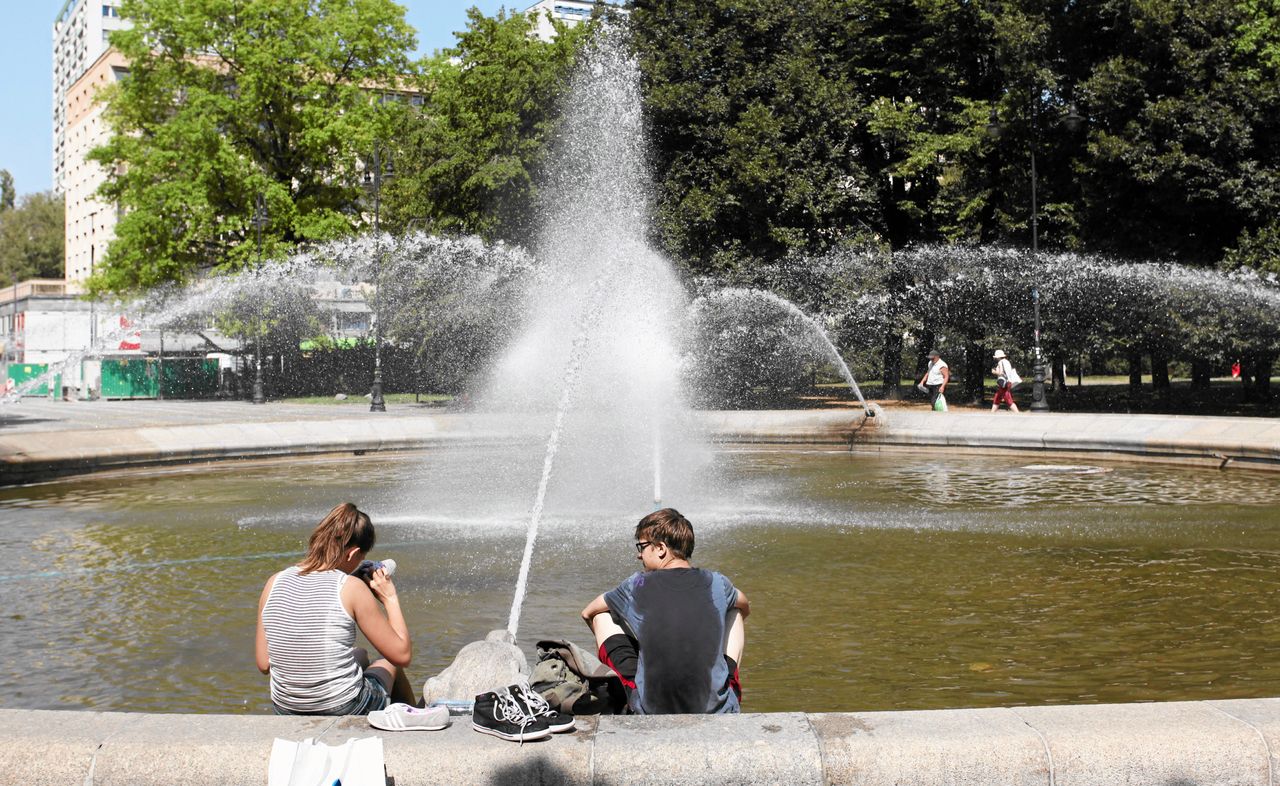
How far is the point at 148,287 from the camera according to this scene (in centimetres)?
5100

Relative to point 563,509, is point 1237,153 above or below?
above

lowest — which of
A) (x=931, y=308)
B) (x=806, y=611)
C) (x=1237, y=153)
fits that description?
(x=806, y=611)

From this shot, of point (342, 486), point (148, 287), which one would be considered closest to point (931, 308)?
point (342, 486)

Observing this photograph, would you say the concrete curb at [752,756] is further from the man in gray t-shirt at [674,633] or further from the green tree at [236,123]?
the green tree at [236,123]

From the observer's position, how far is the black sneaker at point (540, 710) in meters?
4.29

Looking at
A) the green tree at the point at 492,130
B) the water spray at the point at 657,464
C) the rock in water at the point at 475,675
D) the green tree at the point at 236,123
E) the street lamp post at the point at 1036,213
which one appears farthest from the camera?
the green tree at the point at 236,123

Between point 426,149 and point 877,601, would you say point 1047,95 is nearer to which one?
point 426,149

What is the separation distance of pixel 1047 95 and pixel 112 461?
26.0m

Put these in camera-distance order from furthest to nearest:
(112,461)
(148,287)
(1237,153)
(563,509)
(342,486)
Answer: (148,287) < (1237,153) < (112,461) < (342,486) < (563,509)

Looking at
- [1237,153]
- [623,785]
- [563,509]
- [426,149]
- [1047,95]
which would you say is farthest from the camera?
[426,149]

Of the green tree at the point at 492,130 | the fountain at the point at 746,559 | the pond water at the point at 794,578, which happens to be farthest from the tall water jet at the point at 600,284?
the pond water at the point at 794,578

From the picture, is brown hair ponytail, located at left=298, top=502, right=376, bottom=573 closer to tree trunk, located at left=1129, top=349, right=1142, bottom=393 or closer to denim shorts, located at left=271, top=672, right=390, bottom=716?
denim shorts, located at left=271, top=672, right=390, bottom=716

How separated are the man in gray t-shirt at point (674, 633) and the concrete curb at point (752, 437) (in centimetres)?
1486

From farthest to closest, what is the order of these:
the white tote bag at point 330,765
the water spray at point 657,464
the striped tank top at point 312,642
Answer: the water spray at point 657,464 < the striped tank top at point 312,642 < the white tote bag at point 330,765
